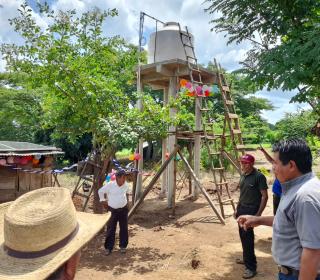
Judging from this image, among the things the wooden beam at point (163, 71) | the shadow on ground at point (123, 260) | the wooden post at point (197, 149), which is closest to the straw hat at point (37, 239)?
the shadow on ground at point (123, 260)

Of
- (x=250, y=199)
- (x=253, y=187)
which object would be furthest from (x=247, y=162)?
(x=250, y=199)

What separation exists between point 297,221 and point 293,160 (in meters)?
0.45

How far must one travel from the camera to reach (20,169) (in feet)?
30.3

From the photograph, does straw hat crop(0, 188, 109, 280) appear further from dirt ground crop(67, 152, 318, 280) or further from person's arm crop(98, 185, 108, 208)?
person's arm crop(98, 185, 108, 208)

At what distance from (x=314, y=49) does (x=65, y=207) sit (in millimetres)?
4045

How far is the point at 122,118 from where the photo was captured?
7.79 meters

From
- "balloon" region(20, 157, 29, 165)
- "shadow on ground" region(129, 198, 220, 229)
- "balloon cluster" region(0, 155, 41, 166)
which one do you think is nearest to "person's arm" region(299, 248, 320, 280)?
"shadow on ground" region(129, 198, 220, 229)

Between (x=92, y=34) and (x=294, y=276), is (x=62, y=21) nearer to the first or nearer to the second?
(x=92, y=34)

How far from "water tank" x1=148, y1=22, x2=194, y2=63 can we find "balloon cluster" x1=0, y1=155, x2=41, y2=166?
4809 millimetres

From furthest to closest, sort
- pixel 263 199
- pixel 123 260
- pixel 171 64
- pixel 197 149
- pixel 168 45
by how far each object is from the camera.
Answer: pixel 197 149, pixel 168 45, pixel 171 64, pixel 123 260, pixel 263 199

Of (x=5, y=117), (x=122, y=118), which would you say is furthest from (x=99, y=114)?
(x=5, y=117)

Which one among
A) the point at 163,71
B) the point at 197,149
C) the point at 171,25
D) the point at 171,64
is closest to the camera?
the point at 171,64

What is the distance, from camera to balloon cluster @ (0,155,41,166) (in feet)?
29.0

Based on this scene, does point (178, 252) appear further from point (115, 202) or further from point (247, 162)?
point (247, 162)
